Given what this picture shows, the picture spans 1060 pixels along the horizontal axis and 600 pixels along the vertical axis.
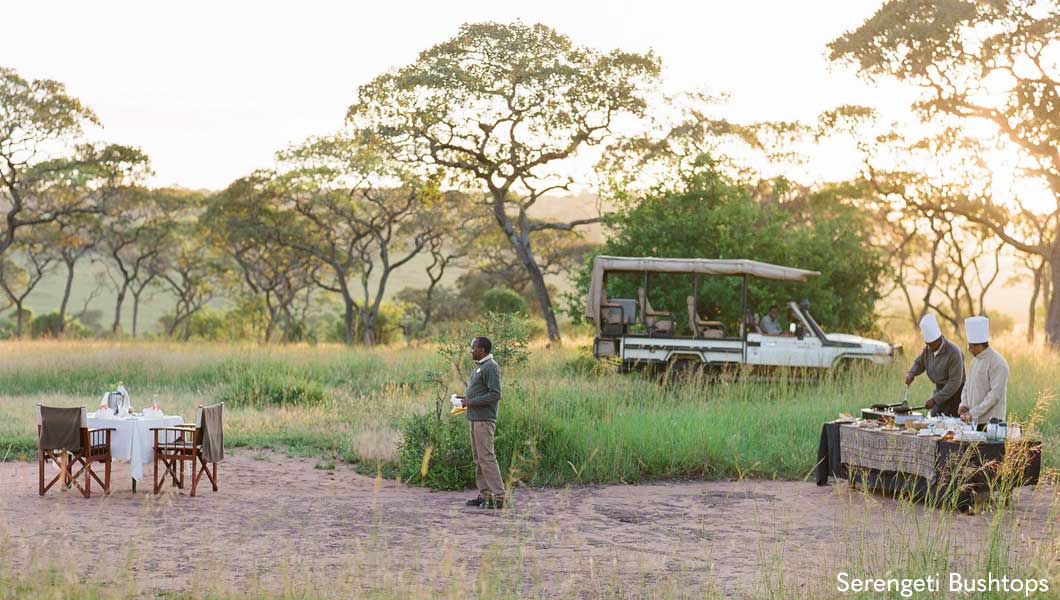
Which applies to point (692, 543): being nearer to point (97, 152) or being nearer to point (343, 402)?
point (343, 402)

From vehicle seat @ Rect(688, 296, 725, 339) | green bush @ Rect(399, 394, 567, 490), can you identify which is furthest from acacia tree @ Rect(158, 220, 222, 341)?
green bush @ Rect(399, 394, 567, 490)

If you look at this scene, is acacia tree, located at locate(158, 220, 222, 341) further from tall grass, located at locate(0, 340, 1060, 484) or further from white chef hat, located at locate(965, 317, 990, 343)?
white chef hat, located at locate(965, 317, 990, 343)

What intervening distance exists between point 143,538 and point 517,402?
5.26m

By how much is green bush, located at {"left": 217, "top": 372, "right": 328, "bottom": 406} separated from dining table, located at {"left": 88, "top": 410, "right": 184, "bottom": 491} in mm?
7481

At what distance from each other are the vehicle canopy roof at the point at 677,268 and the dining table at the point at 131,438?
30.0 ft

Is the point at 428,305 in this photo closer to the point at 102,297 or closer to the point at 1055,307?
the point at 1055,307

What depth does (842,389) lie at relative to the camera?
18.5 metres

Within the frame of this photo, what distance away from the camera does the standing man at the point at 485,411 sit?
1142cm

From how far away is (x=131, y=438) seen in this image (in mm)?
12414

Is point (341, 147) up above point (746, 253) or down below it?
above

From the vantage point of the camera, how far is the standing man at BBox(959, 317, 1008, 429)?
11211 mm

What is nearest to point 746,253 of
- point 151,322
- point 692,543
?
point 692,543

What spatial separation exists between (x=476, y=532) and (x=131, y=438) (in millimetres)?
4205

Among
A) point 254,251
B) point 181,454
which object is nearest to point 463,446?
point 181,454
